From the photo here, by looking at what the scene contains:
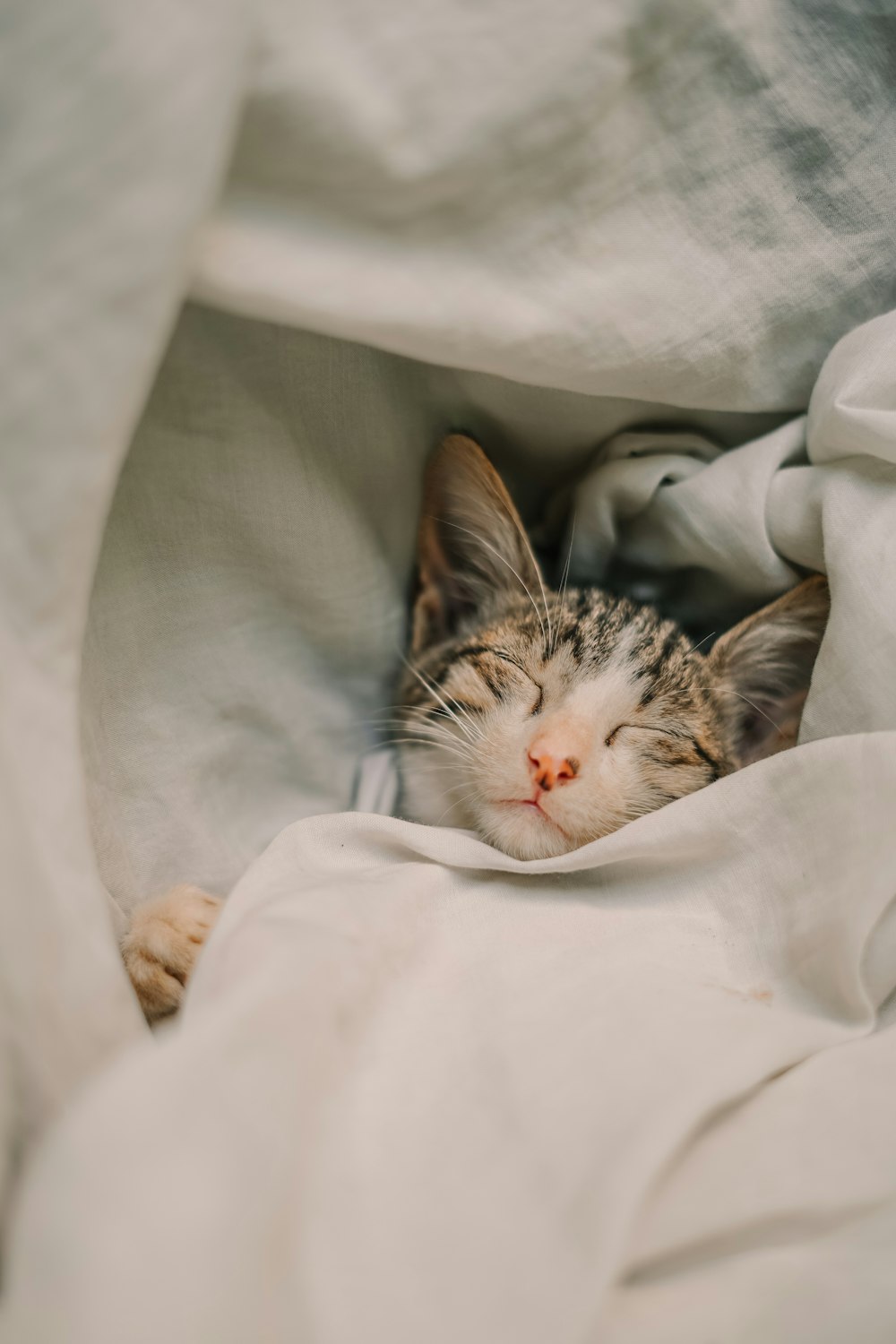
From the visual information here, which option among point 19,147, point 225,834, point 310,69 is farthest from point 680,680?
point 19,147

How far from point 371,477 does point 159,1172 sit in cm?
79

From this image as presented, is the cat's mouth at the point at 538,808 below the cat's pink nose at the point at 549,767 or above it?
below

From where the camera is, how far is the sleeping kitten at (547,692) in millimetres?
938

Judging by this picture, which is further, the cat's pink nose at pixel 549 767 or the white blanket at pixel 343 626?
the cat's pink nose at pixel 549 767

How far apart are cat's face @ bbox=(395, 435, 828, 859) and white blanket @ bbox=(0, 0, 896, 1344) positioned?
4.0 inches

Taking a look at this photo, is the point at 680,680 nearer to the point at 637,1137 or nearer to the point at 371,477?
the point at 371,477

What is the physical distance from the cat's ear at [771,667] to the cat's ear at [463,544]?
291 millimetres

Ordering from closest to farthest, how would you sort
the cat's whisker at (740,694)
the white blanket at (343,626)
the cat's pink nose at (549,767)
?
1. the white blanket at (343,626)
2. the cat's pink nose at (549,767)
3. the cat's whisker at (740,694)

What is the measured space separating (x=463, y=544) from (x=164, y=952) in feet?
2.40

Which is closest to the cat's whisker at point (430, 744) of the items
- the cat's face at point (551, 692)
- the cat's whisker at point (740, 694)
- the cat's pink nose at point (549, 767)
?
the cat's face at point (551, 692)

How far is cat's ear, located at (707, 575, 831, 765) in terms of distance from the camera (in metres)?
1.00

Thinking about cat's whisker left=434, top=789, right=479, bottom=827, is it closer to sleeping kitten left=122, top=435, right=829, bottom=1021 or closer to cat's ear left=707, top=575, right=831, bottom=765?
sleeping kitten left=122, top=435, right=829, bottom=1021

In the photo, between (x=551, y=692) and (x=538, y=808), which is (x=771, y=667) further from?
(x=538, y=808)

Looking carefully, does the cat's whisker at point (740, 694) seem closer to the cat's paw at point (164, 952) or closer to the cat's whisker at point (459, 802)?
the cat's whisker at point (459, 802)
